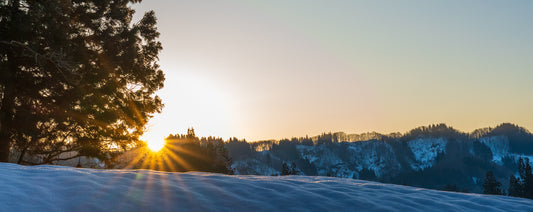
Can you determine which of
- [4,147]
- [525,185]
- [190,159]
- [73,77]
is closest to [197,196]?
[73,77]

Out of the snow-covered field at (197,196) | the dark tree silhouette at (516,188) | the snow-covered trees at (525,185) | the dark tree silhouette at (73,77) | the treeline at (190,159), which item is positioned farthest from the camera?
the dark tree silhouette at (516,188)

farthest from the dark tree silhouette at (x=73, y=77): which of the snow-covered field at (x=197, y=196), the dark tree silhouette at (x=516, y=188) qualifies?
the dark tree silhouette at (x=516, y=188)

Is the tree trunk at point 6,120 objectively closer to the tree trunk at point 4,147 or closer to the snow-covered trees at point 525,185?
the tree trunk at point 4,147

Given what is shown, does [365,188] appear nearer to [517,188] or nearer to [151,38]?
[151,38]

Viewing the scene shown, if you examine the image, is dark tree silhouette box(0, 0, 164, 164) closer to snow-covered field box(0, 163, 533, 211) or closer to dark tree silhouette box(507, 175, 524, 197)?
snow-covered field box(0, 163, 533, 211)

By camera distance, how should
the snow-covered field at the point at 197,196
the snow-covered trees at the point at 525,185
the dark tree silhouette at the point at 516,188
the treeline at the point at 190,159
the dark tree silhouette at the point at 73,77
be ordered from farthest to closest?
the dark tree silhouette at the point at 516,188 < the snow-covered trees at the point at 525,185 < the treeline at the point at 190,159 < the dark tree silhouette at the point at 73,77 < the snow-covered field at the point at 197,196

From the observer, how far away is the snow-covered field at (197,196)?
96.0 inches

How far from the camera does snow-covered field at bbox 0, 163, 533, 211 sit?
2439 mm

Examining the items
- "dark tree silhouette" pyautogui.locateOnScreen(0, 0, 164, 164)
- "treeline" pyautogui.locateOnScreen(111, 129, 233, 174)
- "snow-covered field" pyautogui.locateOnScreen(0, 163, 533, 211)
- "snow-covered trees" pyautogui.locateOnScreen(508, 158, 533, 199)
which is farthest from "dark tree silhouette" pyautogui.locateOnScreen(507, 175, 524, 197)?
"snow-covered field" pyautogui.locateOnScreen(0, 163, 533, 211)

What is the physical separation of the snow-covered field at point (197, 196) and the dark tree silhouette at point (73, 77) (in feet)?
43.0

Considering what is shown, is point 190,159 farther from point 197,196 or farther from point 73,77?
point 197,196

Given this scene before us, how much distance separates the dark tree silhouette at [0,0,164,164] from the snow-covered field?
1311 centimetres

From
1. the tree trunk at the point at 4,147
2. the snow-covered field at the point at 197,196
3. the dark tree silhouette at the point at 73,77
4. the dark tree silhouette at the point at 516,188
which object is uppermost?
the dark tree silhouette at the point at 73,77

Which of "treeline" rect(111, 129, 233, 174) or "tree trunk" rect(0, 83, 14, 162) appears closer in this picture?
"tree trunk" rect(0, 83, 14, 162)
